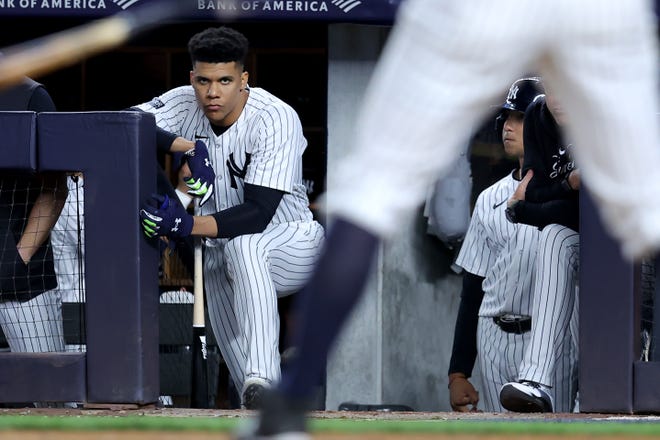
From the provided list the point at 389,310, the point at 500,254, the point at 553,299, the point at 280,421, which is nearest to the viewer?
the point at 280,421

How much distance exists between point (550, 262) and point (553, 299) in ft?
0.40

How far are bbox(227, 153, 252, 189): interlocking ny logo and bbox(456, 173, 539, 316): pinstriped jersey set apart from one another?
3.15 feet

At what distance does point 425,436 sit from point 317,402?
6.22 ft

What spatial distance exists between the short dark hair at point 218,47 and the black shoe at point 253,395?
126 cm

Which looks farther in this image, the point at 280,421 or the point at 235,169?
the point at 235,169

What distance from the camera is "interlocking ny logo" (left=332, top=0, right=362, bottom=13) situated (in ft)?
19.1

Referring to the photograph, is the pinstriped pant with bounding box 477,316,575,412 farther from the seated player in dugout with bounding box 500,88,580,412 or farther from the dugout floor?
the dugout floor

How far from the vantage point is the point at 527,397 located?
4586 mm

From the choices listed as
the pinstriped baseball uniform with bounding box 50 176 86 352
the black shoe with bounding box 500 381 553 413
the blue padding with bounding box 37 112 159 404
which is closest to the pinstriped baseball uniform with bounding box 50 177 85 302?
the pinstriped baseball uniform with bounding box 50 176 86 352

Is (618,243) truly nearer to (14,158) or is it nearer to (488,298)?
(488,298)

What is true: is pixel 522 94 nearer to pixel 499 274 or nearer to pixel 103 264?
pixel 499 274

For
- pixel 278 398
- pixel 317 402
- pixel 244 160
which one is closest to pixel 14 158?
pixel 244 160

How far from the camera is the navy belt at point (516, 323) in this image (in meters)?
5.32

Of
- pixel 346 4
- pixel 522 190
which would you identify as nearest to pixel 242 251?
pixel 522 190
